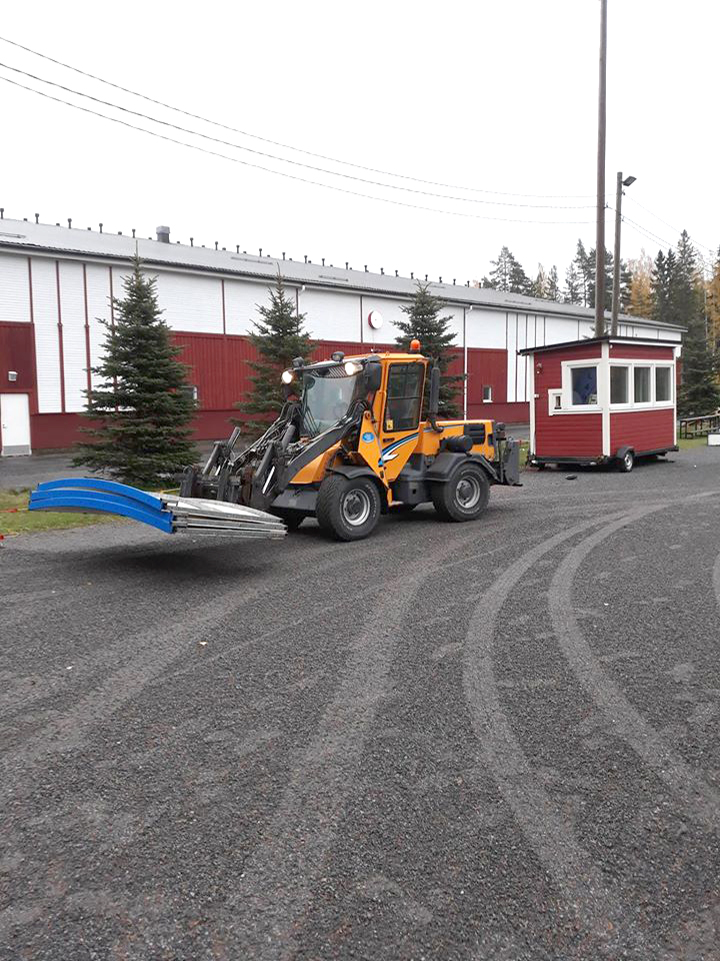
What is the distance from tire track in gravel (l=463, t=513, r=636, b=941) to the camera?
2805 millimetres

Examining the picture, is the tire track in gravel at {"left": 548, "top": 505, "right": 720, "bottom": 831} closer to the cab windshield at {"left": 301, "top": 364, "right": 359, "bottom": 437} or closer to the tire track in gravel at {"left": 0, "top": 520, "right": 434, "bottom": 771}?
the tire track in gravel at {"left": 0, "top": 520, "right": 434, "bottom": 771}

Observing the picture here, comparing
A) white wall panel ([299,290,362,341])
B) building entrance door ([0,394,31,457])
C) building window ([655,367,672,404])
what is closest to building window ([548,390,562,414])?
building window ([655,367,672,404])

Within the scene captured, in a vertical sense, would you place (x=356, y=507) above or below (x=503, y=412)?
below

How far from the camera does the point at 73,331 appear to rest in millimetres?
26422

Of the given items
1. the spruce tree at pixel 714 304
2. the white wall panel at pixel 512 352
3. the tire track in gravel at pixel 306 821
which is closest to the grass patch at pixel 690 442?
the white wall panel at pixel 512 352

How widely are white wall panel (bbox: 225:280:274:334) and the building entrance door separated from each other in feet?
27.1

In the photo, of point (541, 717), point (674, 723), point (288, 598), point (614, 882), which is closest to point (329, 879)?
point (614, 882)

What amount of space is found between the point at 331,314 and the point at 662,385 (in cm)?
1609

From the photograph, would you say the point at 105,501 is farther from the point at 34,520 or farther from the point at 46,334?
the point at 46,334

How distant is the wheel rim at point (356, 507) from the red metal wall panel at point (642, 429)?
1055cm

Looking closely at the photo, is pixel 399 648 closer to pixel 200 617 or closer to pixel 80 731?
pixel 200 617

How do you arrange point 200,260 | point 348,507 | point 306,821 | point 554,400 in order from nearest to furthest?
point 306,821 → point 348,507 → point 554,400 → point 200,260

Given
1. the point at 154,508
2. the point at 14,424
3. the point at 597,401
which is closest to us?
the point at 154,508

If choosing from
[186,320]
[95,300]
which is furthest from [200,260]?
[95,300]
